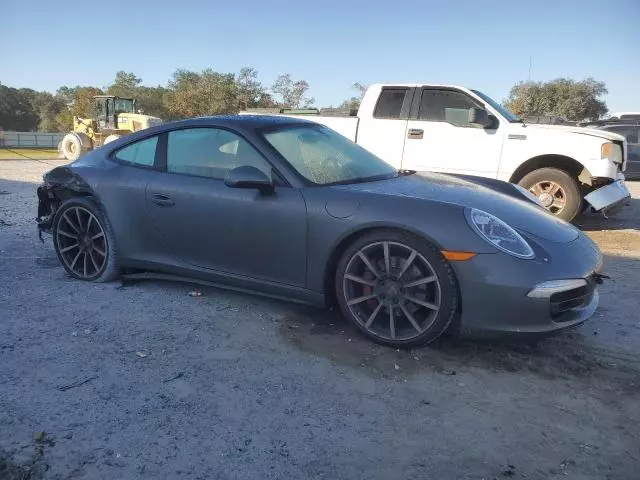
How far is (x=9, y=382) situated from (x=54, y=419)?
1.70 ft

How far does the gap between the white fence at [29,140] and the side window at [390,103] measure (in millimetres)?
39046

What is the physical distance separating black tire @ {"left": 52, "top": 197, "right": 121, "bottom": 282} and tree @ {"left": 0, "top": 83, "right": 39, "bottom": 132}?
234 feet

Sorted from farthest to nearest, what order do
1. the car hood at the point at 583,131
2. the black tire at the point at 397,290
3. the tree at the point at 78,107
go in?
the tree at the point at 78,107 < the car hood at the point at 583,131 < the black tire at the point at 397,290

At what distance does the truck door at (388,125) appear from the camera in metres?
7.86

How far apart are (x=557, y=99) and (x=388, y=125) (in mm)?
42563

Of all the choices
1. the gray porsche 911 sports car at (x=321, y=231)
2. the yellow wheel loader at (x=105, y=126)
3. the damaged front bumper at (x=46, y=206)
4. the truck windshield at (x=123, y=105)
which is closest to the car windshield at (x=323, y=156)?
the gray porsche 911 sports car at (x=321, y=231)

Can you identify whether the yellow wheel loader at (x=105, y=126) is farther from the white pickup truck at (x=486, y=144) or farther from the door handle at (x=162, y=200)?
the door handle at (x=162, y=200)

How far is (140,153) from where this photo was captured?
4176 millimetres

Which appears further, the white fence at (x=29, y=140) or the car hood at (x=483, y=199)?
the white fence at (x=29, y=140)

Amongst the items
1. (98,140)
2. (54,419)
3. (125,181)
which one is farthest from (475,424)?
(98,140)

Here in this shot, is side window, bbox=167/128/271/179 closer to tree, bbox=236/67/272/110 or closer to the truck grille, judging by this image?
the truck grille

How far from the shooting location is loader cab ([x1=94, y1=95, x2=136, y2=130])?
75.0 ft

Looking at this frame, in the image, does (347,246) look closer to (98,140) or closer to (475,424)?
(475,424)

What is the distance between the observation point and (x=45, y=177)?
4.69m
